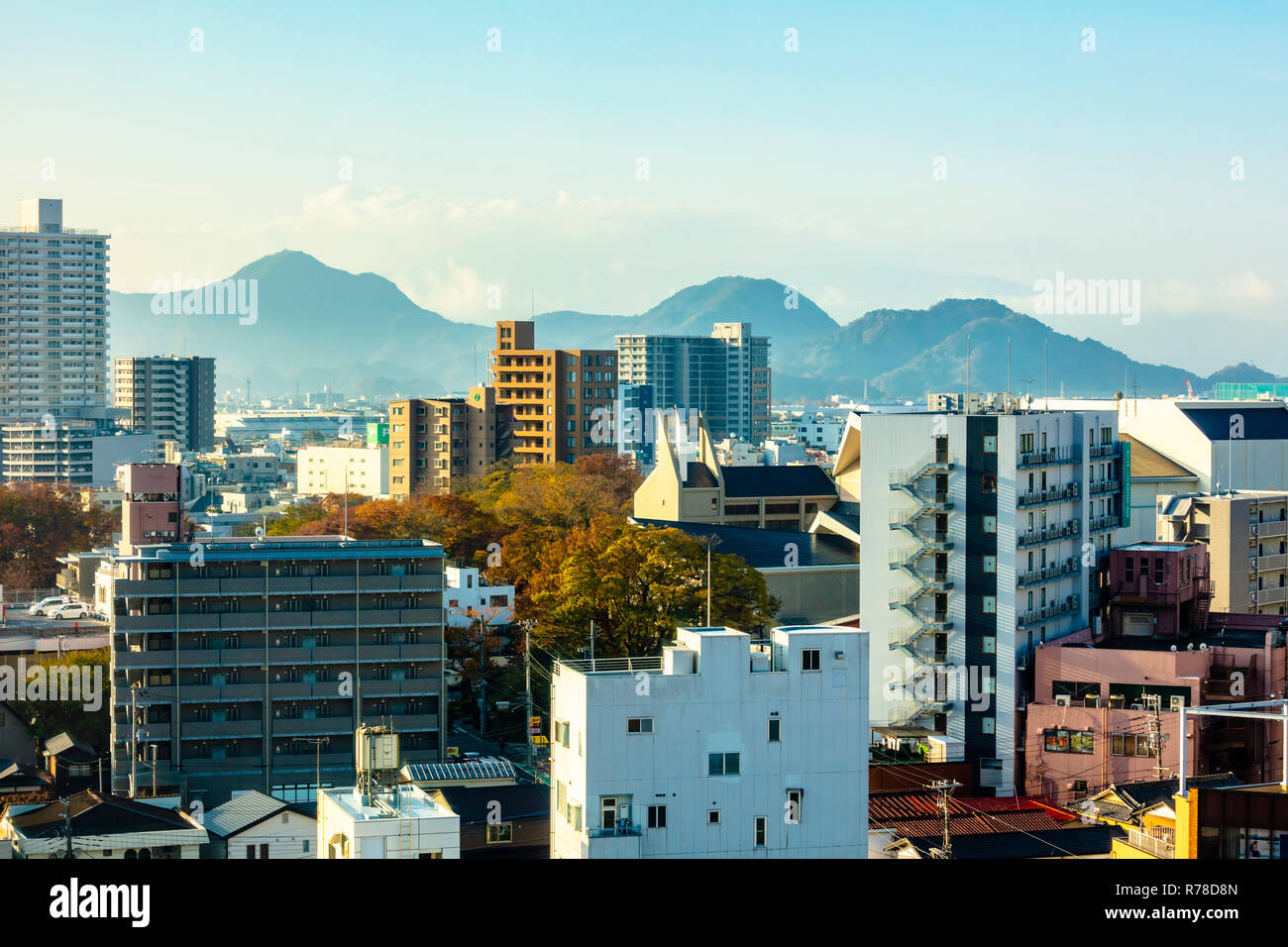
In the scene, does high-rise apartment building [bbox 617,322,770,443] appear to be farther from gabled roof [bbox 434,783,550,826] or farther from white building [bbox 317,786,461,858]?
white building [bbox 317,786,461,858]

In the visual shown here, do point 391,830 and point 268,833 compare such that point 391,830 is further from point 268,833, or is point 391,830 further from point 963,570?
point 963,570

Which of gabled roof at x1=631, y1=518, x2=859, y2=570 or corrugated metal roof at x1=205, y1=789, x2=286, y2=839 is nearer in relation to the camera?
corrugated metal roof at x1=205, y1=789, x2=286, y2=839

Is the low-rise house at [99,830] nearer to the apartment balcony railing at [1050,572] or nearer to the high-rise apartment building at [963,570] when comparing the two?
the high-rise apartment building at [963,570]

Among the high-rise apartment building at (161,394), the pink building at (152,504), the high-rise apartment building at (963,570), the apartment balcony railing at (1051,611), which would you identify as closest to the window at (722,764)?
the high-rise apartment building at (963,570)

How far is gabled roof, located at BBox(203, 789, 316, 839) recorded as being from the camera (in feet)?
46.7

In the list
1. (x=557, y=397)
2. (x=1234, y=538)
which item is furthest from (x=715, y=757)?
(x=557, y=397)

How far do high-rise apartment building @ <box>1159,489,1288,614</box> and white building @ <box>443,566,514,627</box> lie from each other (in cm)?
1098

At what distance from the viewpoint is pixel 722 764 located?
444 inches

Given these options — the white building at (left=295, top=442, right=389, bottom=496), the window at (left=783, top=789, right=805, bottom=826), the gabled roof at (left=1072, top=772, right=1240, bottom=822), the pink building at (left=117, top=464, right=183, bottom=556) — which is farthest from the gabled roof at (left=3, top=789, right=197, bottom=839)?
the white building at (left=295, top=442, right=389, bottom=496)

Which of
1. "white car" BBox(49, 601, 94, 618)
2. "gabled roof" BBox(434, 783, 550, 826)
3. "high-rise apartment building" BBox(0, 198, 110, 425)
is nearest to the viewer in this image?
"gabled roof" BBox(434, 783, 550, 826)

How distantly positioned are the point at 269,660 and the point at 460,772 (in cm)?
481

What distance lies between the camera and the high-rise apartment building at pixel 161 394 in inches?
3332
